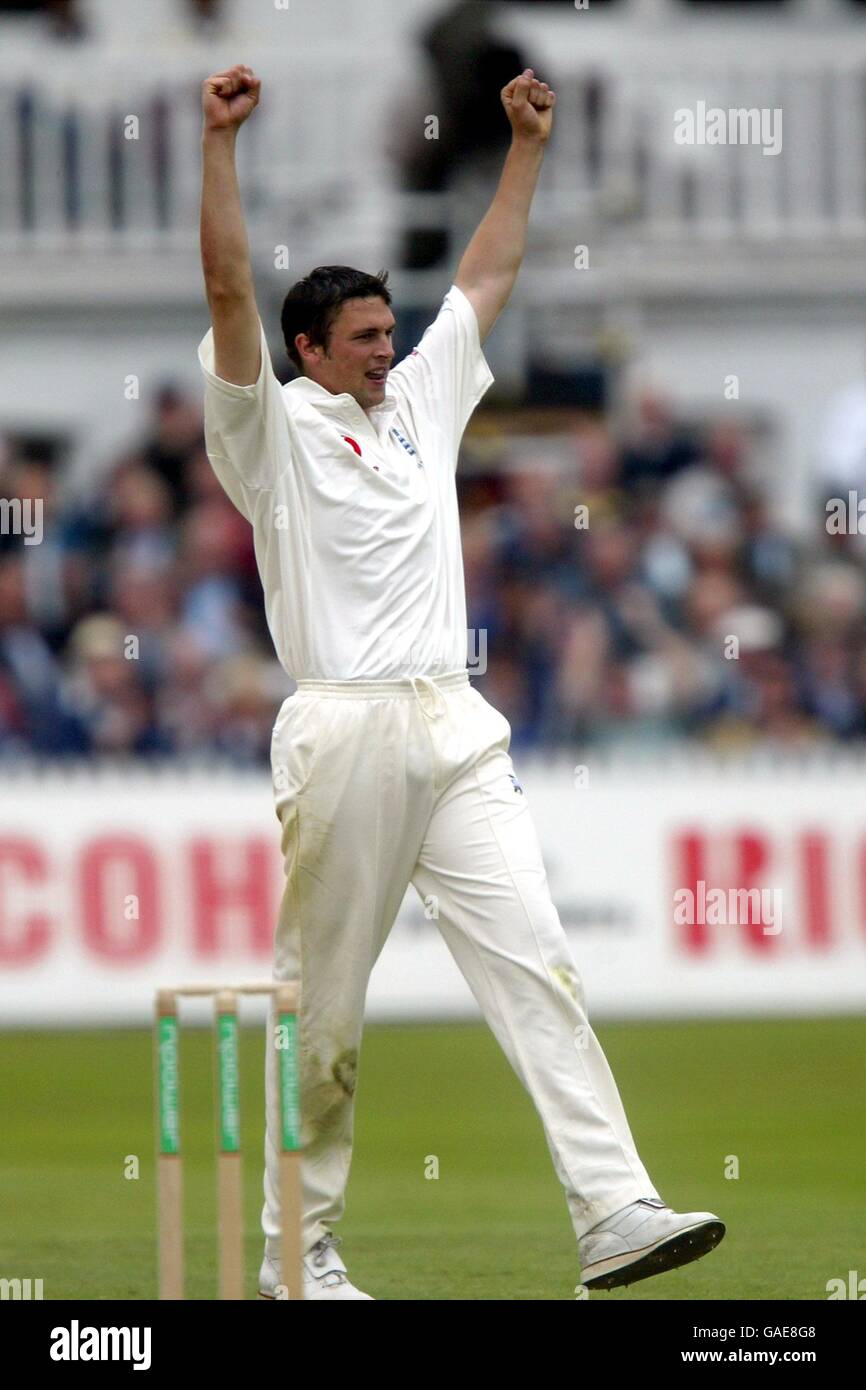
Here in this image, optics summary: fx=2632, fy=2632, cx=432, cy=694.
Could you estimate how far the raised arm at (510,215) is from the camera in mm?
7066

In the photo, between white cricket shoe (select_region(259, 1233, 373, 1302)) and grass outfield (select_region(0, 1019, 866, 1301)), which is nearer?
white cricket shoe (select_region(259, 1233, 373, 1302))

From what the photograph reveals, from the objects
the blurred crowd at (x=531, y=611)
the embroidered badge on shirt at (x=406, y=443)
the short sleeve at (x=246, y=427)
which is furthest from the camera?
the blurred crowd at (x=531, y=611)

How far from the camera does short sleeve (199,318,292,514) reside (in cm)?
635

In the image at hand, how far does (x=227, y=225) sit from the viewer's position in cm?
611

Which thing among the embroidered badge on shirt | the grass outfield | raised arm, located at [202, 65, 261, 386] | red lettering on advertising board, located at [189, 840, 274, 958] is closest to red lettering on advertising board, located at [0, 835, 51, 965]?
the grass outfield

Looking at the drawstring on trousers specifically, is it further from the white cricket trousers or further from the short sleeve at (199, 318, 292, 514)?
the short sleeve at (199, 318, 292, 514)

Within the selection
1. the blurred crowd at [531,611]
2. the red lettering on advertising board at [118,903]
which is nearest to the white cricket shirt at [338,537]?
the red lettering on advertising board at [118,903]

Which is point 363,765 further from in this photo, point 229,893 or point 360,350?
point 229,893

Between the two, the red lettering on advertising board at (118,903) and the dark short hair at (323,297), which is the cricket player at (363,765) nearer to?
the dark short hair at (323,297)

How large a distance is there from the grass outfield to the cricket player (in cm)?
51

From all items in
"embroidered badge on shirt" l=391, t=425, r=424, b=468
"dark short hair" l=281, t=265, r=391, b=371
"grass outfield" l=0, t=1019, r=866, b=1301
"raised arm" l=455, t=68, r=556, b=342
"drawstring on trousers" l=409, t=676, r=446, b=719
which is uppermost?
"raised arm" l=455, t=68, r=556, b=342

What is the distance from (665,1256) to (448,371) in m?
2.37

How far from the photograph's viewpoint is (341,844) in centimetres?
653

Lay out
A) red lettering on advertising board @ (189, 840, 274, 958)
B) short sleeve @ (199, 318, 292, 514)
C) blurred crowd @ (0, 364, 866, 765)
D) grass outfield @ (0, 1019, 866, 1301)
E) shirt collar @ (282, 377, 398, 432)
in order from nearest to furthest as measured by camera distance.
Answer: short sleeve @ (199, 318, 292, 514), shirt collar @ (282, 377, 398, 432), grass outfield @ (0, 1019, 866, 1301), red lettering on advertising board @ (189, 840, 274, 958), blurred crowd @ (0, 364, 866, 765)
